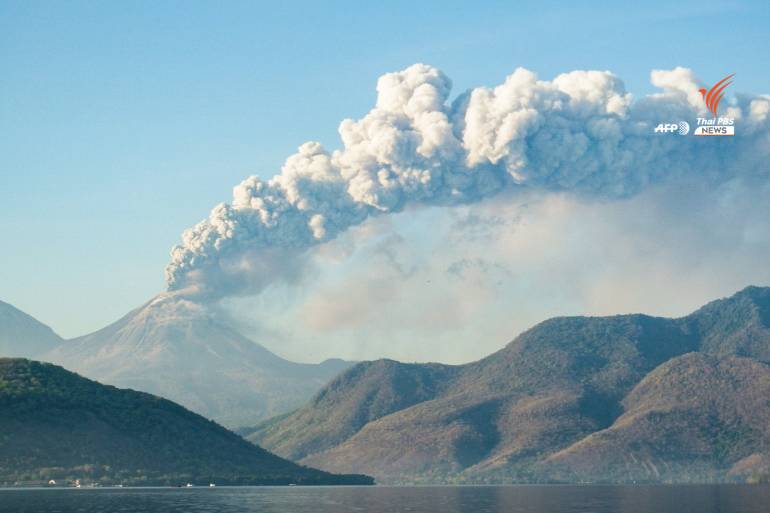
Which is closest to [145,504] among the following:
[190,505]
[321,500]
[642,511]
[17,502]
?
[190,505]

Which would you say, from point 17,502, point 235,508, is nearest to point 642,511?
point 235,508

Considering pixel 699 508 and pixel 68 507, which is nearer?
pixel 68 507

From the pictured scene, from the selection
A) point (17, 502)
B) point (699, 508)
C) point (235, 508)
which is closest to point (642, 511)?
point (699, 508)

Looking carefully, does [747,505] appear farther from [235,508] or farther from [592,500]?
[235,508]

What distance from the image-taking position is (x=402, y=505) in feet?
559

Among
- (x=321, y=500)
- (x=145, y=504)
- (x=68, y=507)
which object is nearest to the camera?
(x=68, y=507)

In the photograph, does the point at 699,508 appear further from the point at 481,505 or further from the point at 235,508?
the point at 235,508

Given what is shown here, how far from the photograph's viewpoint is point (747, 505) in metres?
167

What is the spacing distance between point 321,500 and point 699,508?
195ft

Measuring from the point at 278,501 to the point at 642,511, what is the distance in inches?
2238

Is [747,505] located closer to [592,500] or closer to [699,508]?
[699,508]

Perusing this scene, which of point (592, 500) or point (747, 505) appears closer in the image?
point (747, 505)

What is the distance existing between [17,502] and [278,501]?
4026 centimetres

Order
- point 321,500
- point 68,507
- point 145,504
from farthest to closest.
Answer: point 321,500 → point 145,504 → point 68,507
